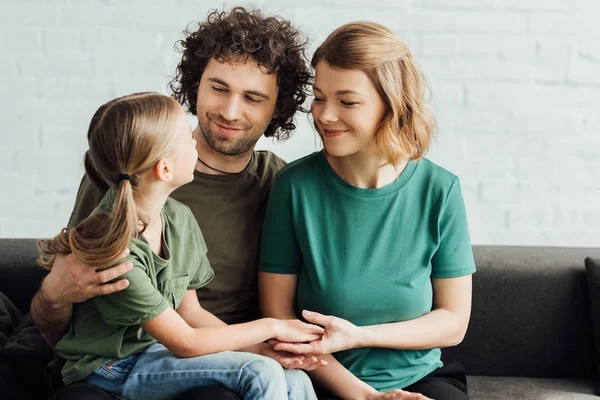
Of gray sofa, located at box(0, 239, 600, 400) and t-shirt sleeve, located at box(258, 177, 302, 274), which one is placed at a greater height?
t-shirt sleeve, located at box(258, 177, 302, 274)

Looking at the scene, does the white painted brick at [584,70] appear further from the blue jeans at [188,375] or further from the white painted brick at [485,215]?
the blue jeans at [188,375]

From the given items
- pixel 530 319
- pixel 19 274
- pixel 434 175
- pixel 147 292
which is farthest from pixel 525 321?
pixel 19 274

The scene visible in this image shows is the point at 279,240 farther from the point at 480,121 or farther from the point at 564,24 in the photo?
the point at 564,24

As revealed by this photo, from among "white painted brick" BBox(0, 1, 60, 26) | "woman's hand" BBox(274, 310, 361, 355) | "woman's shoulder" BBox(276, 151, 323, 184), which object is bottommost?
"woman's hand" BBox(274, 310, 361, 355)

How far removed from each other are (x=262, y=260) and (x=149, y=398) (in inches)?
17.0

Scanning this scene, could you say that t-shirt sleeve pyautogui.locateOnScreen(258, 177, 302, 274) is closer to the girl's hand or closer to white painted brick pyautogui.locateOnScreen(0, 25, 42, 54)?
the girl's hand

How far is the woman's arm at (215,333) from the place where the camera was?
1658 mm

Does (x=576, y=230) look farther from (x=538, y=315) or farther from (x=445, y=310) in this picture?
(x=445, y=310)

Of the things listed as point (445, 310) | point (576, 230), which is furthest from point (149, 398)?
point (576, 230)

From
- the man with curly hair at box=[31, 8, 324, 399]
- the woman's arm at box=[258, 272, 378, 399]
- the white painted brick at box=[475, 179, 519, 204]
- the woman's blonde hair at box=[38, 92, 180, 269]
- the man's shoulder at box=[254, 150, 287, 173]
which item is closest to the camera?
the woman's blonde hair at box=[38, 92, 180, 269]

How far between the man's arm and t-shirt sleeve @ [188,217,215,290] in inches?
10.1

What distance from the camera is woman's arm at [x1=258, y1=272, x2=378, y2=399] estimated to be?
6.11 ft

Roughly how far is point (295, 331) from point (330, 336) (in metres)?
0.08

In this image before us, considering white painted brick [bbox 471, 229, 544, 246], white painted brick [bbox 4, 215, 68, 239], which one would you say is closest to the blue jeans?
white painted brick [bbox 4, 215, 68, 239]
